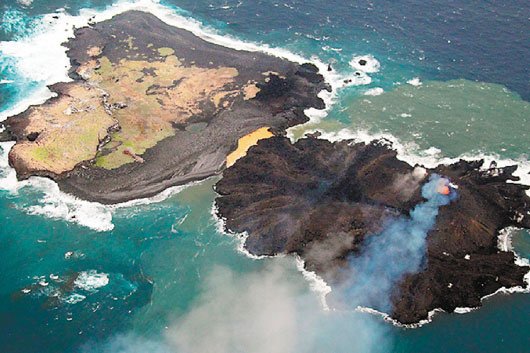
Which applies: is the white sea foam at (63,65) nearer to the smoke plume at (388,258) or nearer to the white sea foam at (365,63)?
the white sea foam at (365,63)

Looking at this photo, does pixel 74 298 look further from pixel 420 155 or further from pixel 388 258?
pixel 420 155

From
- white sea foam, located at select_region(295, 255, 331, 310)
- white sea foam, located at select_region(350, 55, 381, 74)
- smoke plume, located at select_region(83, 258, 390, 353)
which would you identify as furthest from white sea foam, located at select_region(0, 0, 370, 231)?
white sea foam, located at select_region(295, 255, 331, 310)

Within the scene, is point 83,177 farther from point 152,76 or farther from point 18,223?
point 152,76

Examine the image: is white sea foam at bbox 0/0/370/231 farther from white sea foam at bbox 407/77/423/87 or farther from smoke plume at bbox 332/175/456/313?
smoke plume at bbox 332/175/456/313

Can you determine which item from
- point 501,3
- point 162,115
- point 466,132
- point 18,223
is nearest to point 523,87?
point 466,132

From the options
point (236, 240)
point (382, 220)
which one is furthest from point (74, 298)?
point (382, 220)

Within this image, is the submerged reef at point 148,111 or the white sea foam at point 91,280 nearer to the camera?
the white sea foam at point 91,280

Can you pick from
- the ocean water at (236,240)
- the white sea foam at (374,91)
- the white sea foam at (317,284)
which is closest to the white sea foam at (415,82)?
the ocean water at (236,240)
